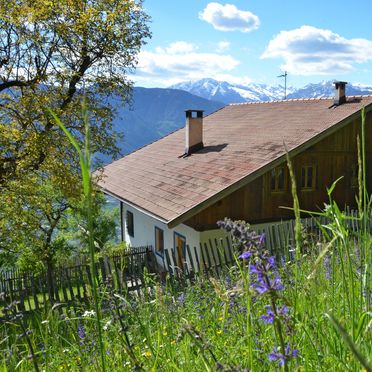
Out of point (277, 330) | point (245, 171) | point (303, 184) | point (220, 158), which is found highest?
point (220, 158)

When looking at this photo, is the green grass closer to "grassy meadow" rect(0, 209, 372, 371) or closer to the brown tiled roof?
"grassy meadow" rect(0, 209, 372, 371)

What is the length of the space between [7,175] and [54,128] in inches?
87.7

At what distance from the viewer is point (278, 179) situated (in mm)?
15648

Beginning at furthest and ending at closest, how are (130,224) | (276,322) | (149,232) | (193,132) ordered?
(130,224) < (149,232) < (193,132) < (276,322)

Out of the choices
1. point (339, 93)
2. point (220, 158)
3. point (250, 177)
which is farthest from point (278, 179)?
point (339, 93)

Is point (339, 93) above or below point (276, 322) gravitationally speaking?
above

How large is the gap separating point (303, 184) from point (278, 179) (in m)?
1.43

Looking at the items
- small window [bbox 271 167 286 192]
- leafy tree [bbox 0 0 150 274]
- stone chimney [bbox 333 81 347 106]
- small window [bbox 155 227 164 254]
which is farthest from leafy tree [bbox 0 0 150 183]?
stone chimney [bbox 333 81 347 106]

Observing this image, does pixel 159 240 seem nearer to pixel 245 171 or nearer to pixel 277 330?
pixel 245 171

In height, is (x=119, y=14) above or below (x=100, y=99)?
above

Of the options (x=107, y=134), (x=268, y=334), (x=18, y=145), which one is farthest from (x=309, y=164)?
(x=268, y=334)

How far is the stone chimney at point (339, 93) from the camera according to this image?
1738 cm

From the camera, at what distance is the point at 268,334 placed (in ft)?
6.37

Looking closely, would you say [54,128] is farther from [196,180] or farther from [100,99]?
[196,180]
